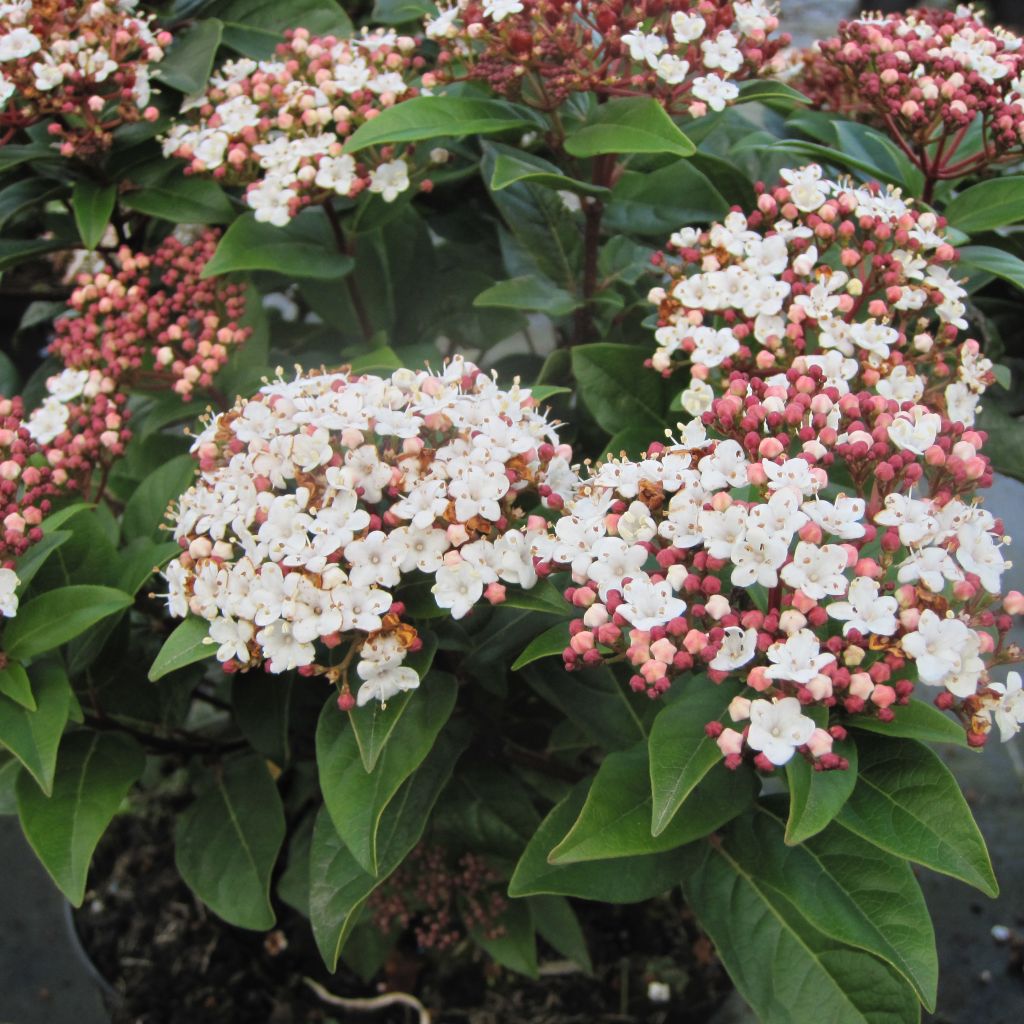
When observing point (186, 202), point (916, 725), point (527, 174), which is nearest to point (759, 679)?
point (916, 725)

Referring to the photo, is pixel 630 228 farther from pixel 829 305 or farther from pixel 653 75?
pixel 829 305

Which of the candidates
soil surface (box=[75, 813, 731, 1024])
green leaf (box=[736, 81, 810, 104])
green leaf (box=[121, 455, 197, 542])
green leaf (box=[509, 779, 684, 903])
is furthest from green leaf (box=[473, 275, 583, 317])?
soil surface (box=[75, 813, 731, 1024])

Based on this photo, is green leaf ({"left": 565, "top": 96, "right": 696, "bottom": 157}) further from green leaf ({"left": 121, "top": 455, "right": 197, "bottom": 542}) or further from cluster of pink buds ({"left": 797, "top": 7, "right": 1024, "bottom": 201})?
green leaf ({"left": 121, "top": 455, "right": 197, "bottom": 542})

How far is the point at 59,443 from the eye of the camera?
58.0 inches

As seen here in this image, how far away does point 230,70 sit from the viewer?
167 centimetres

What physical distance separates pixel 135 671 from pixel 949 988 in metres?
1.69

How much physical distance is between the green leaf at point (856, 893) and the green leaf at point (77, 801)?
0.75 meters

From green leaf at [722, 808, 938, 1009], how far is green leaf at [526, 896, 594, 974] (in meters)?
0.56

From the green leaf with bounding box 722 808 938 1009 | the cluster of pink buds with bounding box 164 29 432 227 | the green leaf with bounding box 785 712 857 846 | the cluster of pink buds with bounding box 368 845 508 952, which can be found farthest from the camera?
the cluster of pink buds with bounding box 368 845 508 952

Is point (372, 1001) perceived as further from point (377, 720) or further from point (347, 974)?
point (377, 720)

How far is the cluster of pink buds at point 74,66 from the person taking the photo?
1.53m

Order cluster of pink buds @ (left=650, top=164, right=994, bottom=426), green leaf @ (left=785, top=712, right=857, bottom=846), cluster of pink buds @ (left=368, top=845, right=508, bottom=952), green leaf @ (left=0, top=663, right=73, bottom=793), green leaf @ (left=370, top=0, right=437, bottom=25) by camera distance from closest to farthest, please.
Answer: green leaf @ (left=785, top=712, right=857, bottom=846) < green leaf @ (left=0, top=663, right=73, bottom=793) < cluster of pink buds @ (left=650, top=164, right=994, bottom=426) < cluster of pink buds @ (left=368, top=845, right=508, bottom=952) < green leaf @ (left=370, top=0, right=437, bottom=25)

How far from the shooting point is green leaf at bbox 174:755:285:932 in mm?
1462

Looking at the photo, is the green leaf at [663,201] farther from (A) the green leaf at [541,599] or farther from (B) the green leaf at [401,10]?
(A) the green leaf at [541,599]
